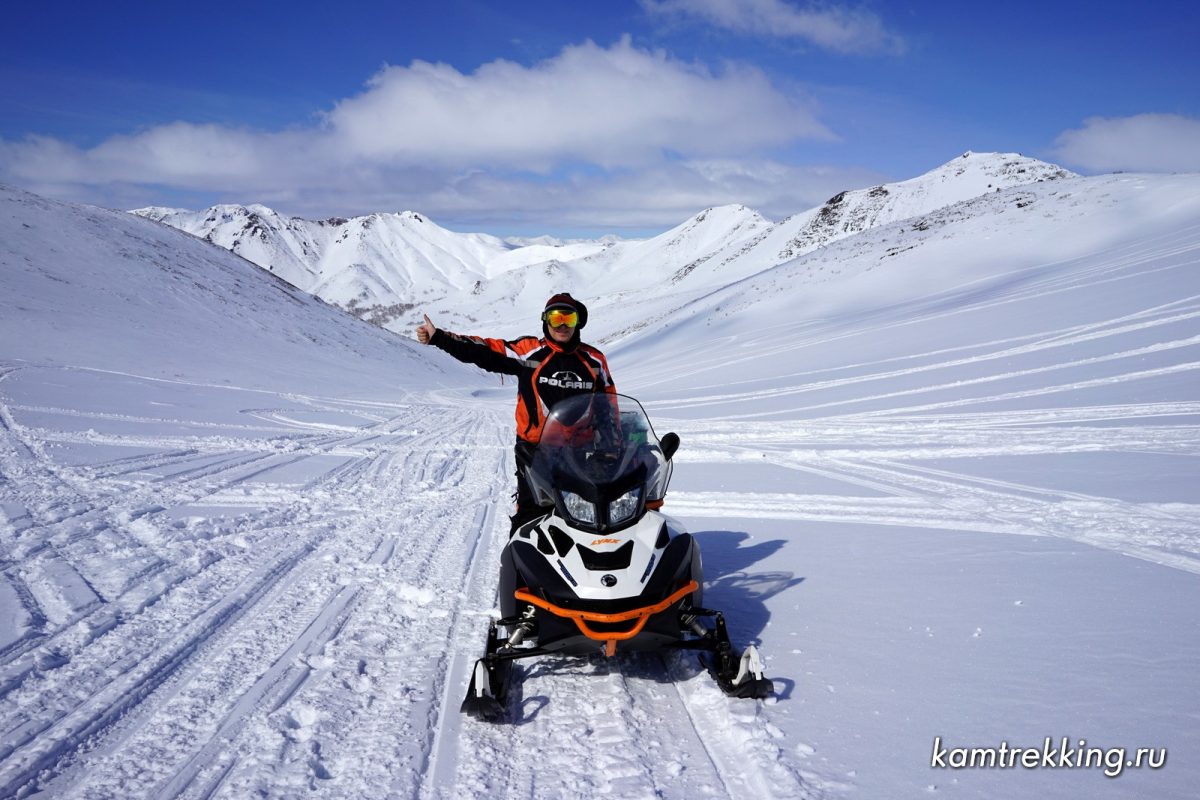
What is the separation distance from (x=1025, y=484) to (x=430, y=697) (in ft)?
23.8

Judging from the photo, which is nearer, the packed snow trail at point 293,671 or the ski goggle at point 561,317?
the packed snow trail at point 293,671

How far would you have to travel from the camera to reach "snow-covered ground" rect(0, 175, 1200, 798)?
323 cm

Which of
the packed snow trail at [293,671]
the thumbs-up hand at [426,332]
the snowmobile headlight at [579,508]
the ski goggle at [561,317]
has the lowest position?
the packed snow trail at [293,671]

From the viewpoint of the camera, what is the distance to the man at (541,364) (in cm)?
489

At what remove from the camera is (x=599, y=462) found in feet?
13.5

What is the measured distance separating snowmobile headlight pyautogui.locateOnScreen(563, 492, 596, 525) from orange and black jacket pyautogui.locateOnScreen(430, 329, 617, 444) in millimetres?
987

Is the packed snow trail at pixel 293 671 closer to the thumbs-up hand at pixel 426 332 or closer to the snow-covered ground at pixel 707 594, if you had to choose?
the snow-covered ground at pixel 707 594

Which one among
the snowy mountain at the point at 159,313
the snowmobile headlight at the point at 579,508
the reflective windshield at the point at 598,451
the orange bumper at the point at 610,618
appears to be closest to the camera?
the orange bumper at the point at 610,618

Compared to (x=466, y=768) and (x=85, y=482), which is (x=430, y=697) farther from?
(x=85, y=482)

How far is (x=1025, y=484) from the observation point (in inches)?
326

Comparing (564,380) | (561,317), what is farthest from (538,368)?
(561,317)

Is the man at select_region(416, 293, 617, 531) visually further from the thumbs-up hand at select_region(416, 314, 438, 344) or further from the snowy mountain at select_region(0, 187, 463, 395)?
the snowy mountain at select_region(0, 187, 463, 395)

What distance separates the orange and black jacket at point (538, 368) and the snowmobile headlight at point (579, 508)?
0.99 meters

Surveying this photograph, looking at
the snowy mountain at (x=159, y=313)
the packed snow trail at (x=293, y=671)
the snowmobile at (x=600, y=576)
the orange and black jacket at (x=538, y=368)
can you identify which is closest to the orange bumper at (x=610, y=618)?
the snowmobile at (x=600, y=576)
